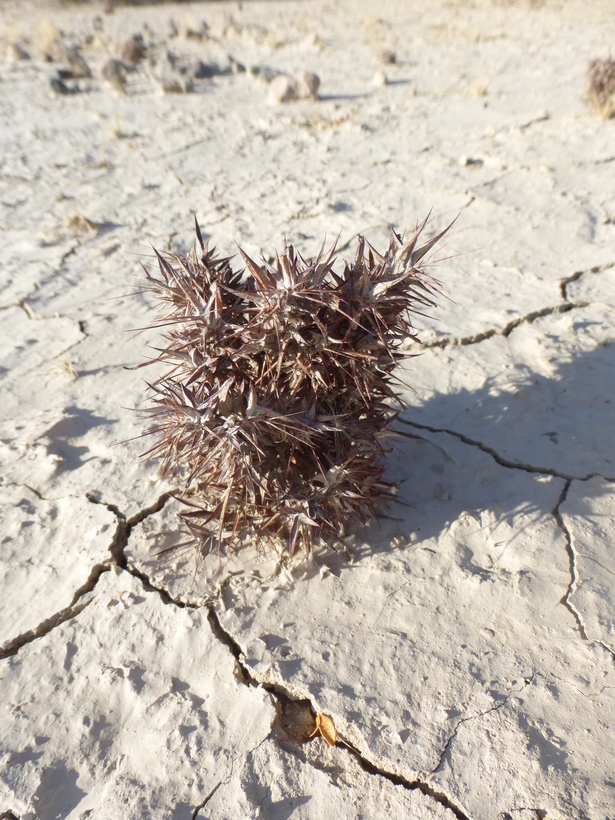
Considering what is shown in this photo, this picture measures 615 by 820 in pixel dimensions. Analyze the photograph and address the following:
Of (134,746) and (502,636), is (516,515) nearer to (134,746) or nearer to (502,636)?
(502,636)

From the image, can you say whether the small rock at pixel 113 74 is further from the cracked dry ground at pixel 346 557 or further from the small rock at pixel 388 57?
the small rock at pixel 388 57

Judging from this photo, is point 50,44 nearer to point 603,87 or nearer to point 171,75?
point 171,75

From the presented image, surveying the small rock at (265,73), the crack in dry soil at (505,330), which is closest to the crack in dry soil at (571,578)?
the crack in dry soil at (505,330)

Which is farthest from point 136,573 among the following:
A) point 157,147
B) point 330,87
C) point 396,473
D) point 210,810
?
point 330,87

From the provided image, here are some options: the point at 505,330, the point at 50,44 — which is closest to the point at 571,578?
the point at 505,330

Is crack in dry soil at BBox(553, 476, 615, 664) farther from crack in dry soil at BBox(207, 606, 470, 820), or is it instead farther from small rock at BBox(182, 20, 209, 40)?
small rock at BBox(182, 20, 209, 40)

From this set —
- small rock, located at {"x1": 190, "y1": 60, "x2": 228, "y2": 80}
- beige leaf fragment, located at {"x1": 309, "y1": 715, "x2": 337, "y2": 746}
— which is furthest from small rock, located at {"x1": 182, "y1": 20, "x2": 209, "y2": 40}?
beige leaf fragment, located at {"x1": 309, "y1": 715, "x2": 337, "y2": 746}
